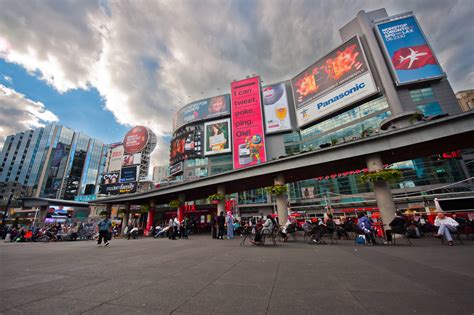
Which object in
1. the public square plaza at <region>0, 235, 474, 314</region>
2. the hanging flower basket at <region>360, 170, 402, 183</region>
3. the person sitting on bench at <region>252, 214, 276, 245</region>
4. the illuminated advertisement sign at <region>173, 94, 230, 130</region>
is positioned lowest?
the public square plaza at <region>0, 235, 474, 314</region>

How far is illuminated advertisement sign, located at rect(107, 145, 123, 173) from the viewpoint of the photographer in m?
55.9

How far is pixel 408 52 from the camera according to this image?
36.6 meters

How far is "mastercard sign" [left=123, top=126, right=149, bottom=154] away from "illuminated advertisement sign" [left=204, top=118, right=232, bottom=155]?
51.6 ft

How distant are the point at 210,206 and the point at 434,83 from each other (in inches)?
1810

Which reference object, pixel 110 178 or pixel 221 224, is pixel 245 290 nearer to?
pixel 221 224

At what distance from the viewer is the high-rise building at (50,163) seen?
82.6m

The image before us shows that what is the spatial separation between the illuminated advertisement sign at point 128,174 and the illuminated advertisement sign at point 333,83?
4117 centimetres

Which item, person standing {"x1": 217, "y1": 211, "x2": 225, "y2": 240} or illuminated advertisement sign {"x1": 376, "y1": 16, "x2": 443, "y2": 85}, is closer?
person standing {"x1": 217, "y1": 211, "x2": 225, "y2": 240}

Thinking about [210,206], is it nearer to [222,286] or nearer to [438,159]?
[222,286]

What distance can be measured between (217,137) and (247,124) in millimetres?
9231

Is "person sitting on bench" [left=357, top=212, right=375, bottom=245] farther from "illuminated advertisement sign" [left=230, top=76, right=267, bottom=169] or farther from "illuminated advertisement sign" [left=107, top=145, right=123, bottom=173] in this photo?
"illuminated advertisement sign" [left=107, top=145, right=123, bottom=173]

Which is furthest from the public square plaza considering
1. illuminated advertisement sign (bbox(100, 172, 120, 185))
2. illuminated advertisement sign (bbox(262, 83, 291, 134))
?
illuminated advertisement sign (bbox(100, 172, 120, 185))

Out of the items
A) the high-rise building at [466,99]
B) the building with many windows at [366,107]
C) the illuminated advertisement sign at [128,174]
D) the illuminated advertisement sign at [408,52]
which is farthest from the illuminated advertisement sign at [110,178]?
the high-rise building at [466,99]

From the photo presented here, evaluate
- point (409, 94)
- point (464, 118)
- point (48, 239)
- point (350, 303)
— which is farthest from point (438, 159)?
point (48, 239)
